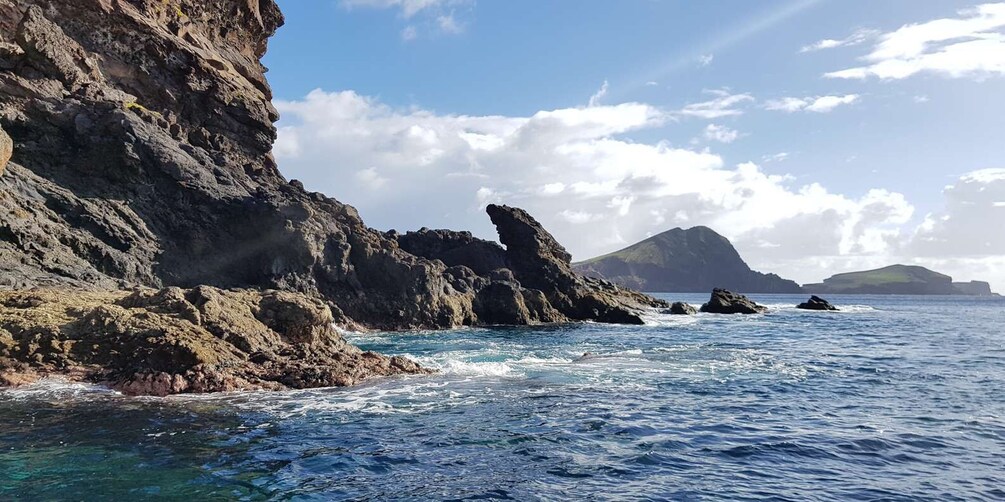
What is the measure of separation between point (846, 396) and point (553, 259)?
65.2 meters

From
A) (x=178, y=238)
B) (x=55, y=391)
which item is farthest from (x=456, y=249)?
(x=55, y=391)

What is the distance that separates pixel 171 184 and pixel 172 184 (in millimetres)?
72

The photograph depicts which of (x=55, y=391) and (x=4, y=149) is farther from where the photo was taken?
(x=4, y=149)

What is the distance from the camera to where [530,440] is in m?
15.5

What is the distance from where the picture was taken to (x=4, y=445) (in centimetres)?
1291

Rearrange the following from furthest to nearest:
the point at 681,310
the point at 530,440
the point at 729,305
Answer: the point at 729,305, the point at 681,310, the point at 530,440

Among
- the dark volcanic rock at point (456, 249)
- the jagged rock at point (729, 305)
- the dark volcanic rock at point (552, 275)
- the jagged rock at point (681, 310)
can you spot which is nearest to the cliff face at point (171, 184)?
the dark volcanic rock at point (552, 275)

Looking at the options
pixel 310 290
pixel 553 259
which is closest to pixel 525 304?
pixel 553 259

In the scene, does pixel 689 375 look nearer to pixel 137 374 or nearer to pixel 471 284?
pixel 137 374

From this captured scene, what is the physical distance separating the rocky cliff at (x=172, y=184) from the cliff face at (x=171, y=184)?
12cm

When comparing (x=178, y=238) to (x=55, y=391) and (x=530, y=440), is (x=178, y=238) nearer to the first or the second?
(x=55, y=391)

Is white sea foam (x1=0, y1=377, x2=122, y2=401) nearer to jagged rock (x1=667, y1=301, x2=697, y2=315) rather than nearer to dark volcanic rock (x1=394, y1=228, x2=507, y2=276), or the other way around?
dark volcanic rock (x1=394, y1=228, x2=507, y2=276)

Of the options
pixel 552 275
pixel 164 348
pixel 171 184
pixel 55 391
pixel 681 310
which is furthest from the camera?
pixel 681 310

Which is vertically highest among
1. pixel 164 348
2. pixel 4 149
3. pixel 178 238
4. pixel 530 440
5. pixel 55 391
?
pixel 4 149
